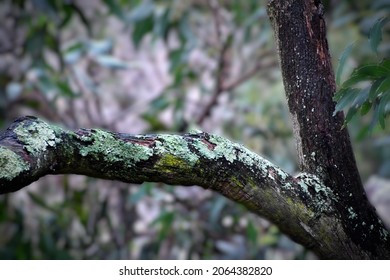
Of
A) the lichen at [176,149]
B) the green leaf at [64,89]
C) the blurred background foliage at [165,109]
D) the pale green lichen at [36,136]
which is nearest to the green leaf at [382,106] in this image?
the lichen at [176,149]

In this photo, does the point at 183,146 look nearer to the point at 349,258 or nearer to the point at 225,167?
the point at 225,167

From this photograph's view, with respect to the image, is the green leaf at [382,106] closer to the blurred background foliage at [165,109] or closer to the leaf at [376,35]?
the leaf at [376,35]

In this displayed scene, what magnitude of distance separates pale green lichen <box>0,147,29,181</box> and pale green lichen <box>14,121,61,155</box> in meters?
0.02

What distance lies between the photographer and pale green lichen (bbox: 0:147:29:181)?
0.55 meters

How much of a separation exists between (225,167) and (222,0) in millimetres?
1965

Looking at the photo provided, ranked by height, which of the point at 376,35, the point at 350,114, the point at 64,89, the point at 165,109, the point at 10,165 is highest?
the point at 165,109

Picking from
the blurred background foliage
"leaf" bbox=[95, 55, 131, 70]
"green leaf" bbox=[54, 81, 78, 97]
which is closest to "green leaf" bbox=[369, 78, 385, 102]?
the blurred background foliage

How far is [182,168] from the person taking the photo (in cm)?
67

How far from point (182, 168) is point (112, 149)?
85mm

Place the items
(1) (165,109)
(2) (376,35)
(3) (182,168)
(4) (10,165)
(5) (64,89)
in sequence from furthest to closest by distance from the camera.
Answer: (1) (165,109)
(5) (64,89)
(2) (376,35)
(3) (182,168)
(4) (10,165)

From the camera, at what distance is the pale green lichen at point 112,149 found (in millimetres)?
633

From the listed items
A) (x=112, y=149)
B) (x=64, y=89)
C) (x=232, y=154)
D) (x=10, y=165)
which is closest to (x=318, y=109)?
(x=232, y=154)

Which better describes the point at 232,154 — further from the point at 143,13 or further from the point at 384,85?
the point at 143,13
